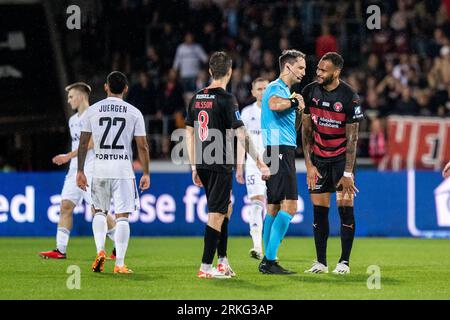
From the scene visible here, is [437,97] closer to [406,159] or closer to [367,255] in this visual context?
[406,159]

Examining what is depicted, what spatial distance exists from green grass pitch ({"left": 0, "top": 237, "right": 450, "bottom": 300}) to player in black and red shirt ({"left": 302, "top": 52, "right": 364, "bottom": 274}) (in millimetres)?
637

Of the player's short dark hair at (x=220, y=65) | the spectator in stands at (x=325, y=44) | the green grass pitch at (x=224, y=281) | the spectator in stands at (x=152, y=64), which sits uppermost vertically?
the spectator in stands at (x=325, y=44)

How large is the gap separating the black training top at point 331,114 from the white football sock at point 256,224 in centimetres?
272

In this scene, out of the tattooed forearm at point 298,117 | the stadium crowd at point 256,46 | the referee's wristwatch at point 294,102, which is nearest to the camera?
the referee's wristwatch at point 294,102

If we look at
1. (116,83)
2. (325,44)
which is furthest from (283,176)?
(325,44)

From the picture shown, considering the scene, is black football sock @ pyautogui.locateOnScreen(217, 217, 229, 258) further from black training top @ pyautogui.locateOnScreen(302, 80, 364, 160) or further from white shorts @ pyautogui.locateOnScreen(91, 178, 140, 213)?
black training top @ pyautogui.locateOnScreen(302, 80, 364, 160)

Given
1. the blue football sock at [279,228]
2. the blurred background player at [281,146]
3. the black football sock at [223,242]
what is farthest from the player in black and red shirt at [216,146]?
the blue football sock at [279,228]

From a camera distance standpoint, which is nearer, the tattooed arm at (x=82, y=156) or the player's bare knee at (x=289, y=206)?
the player's bare knee at (x=289, y=206)

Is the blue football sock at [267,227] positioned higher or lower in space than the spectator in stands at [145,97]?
lower

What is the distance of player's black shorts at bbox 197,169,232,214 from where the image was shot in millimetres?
11124

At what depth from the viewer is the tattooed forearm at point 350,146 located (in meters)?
11.6

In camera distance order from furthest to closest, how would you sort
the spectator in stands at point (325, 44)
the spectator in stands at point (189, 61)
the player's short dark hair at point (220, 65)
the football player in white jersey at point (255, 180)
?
1. the spectator in stands at point (189, 61)
2. the spectator in stands at point (325, 44)
3. the football player in white jersey at point (255, 180)
4. the player's short dark hair at point (220, 65)

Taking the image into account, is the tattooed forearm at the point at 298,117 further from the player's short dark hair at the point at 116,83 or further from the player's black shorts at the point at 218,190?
the player's short dark hair at the point at 116,83

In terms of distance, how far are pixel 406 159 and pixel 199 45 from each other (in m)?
6.02
